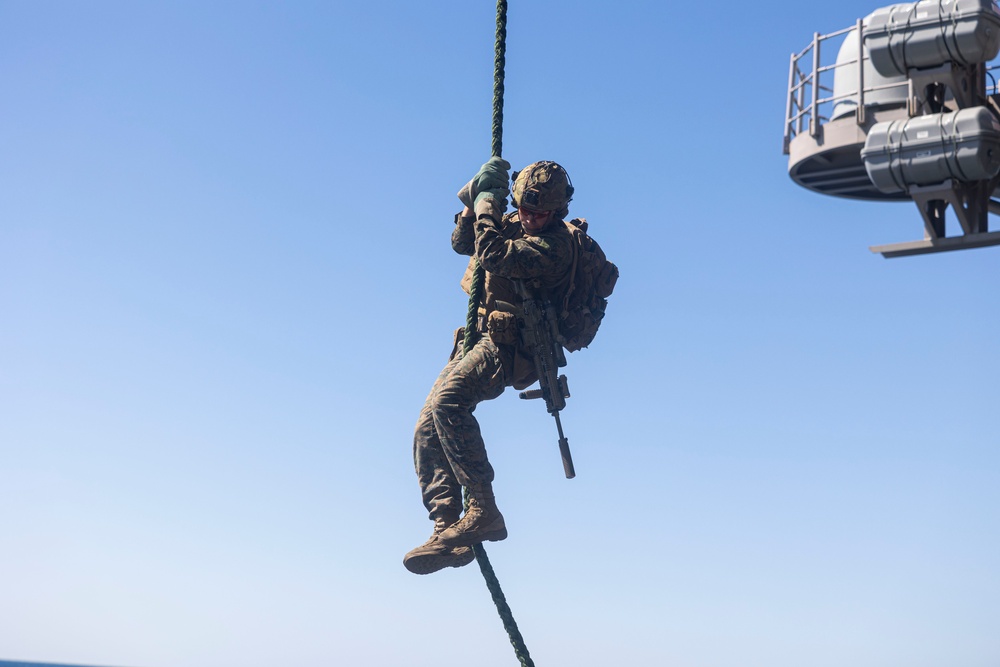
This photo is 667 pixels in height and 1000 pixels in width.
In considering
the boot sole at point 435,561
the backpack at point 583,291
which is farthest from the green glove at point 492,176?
the boot sole at point 435,561

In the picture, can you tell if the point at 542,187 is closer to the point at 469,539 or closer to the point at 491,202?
the point at 491,202

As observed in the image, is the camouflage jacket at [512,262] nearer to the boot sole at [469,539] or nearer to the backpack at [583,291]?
the backpack at [583,291]

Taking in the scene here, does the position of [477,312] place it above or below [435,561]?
above

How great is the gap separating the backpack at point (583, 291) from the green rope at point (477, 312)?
0.92 meters

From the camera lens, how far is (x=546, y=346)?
Result: 14.6 metres

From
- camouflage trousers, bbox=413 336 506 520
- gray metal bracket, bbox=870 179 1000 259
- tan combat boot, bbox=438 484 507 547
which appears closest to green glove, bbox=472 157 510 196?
camouflage trousers, bbox=413 336 506 520

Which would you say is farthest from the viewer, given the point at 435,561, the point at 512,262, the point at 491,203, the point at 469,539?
the point at 435,561

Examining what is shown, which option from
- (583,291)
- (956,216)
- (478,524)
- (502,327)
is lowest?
(478,524)

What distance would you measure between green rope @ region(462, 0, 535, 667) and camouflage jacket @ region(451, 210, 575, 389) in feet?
0.39

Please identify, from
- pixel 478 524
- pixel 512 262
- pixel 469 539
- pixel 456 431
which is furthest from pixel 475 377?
pixel 469 539

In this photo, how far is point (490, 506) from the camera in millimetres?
14672

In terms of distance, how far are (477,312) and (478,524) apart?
2.23m

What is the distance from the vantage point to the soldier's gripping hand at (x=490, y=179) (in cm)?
1440

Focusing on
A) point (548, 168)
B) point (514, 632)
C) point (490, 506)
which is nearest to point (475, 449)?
point (490, 506)
